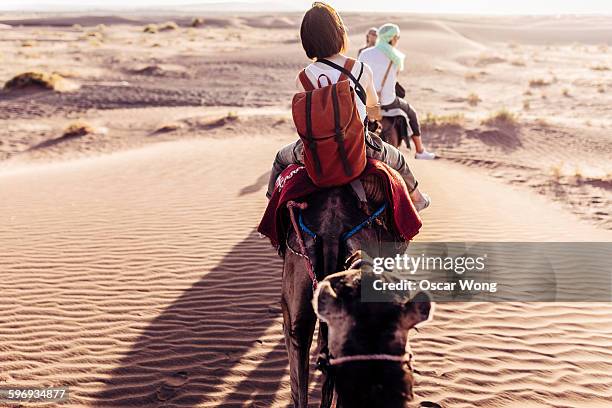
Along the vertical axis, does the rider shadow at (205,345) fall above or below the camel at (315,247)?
below

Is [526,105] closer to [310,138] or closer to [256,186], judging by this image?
[256,186]

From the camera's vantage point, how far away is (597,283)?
7293 mm

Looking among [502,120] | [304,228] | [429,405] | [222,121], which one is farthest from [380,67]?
[502,120]

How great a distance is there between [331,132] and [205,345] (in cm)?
307

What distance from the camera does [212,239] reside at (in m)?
8.60

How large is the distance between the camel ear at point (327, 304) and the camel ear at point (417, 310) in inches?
11.8

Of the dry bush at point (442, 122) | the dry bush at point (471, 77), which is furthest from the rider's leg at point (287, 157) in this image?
the dry bush at point (471, 77)

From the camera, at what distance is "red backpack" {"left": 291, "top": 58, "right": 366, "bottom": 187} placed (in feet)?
11.6

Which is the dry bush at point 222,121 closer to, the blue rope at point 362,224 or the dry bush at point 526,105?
the dry bush at point 526,105

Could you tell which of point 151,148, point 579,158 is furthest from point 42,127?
point 579,158

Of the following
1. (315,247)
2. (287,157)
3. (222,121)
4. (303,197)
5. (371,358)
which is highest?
(287,157)

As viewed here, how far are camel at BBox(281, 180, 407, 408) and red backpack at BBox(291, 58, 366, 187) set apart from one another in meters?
0.13

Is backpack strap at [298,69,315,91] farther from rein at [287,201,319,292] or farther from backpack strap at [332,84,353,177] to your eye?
rein at [287,201,319,292]

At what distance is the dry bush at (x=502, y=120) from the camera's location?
1770cm
